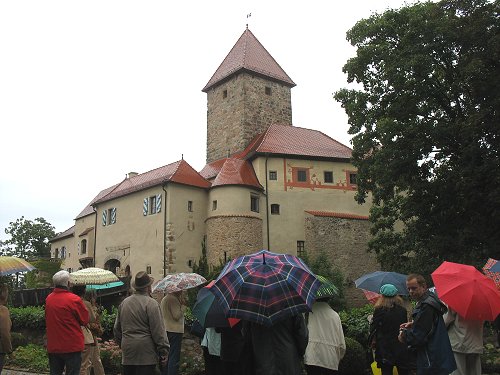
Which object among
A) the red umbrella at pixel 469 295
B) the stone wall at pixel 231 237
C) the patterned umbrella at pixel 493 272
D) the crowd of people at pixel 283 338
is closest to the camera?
the crowd of people at pixel 283 338

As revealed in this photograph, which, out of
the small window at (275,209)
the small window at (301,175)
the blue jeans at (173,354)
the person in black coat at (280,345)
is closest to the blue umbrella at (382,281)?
the blue jeans at (173,354)

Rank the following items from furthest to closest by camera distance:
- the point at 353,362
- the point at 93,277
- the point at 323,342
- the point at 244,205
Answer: the point at 244,205
the point at 93,277
the point at 353,362
the point at 323,342

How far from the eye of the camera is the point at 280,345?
16.6ft

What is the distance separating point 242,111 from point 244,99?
92 cm

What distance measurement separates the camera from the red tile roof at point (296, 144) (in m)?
34.1

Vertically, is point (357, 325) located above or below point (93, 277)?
below

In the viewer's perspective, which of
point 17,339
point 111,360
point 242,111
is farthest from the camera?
point 242,111

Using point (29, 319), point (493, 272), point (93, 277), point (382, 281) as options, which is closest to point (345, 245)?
point (29, 319)

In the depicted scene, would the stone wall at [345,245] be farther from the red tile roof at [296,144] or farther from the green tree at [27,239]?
the green tree at [27,239]

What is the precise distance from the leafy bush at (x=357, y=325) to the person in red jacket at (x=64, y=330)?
6.73 meters

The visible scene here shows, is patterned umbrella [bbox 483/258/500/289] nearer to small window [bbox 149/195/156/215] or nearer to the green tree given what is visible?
small window [bbox 149/195/156/215]

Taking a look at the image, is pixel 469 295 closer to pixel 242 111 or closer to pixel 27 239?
pixel 242 111

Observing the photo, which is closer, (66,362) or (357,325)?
(66,362)

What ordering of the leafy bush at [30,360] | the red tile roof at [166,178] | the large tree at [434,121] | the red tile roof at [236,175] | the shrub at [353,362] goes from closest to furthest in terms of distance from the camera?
the shrub at [353,362] < the leafy bush at [30,360] < the large tree at [434,121] < the red tile roof at [236,175] < the red tile roof at [166,178]
